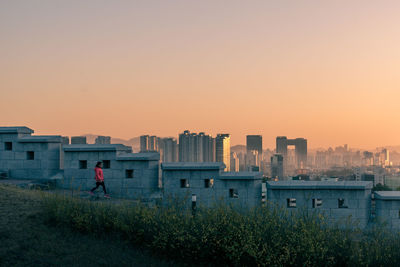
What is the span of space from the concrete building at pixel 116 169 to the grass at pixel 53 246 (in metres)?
3.86

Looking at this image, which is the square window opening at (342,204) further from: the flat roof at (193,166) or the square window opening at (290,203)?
the flat roof at (193,166)

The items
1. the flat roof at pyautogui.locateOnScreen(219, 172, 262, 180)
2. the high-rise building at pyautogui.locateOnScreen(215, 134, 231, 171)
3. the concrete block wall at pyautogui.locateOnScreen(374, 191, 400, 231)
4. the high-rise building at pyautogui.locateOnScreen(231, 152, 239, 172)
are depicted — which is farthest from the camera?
the high-rise building at pyautogui.locateOnScreen(231, 152, 239, 172)

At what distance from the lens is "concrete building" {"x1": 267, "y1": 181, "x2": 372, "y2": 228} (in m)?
13.0

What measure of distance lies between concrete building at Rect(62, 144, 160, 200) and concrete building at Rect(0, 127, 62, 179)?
0.95m

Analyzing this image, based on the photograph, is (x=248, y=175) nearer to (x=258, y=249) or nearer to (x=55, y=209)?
(x=258, y=249)

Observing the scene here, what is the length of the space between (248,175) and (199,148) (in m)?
74.2

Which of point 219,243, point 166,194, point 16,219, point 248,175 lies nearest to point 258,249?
point 219,243

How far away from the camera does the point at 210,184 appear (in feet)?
46.6

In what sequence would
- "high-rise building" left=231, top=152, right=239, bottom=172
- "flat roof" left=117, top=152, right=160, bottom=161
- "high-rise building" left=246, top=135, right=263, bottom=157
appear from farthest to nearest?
"high-rise building" left=246, top=135, right=263, bottom=157
"high-rise building" left=231, top=152, right=239, bottom=172
"flat roof" left=117, top=152, right=160, bottom=161

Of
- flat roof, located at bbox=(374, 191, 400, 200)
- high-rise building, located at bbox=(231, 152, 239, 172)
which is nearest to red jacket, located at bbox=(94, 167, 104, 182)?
flat roof, located at bbox=(374, 191, 400, 200)

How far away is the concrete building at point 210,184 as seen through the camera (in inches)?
541

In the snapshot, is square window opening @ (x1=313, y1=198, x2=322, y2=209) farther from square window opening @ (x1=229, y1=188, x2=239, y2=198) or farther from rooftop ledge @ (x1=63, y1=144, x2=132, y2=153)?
rooftop ledge @ (x1=63, y1=144, x2=132, y2=153)

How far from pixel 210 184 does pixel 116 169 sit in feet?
12.2

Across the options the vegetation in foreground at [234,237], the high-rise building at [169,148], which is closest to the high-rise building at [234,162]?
the high-rise building at [169,148]
